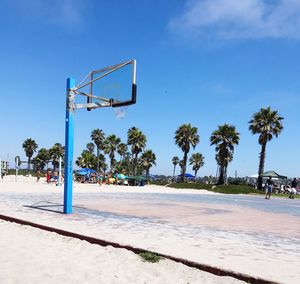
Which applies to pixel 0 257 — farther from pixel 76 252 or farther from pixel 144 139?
pixel 144 139

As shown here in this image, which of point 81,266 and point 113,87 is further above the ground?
point 113,87

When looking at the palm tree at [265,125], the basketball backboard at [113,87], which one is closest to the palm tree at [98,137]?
the palm tree at [265,125]

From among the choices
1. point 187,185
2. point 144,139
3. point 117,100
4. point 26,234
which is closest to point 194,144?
point 144,139

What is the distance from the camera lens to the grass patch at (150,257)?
6.26 meters

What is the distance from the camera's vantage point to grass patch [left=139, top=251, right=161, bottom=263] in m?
6.26

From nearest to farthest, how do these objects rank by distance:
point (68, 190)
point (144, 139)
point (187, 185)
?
point (68, 190)
point (187, 185)
point (144, 139)

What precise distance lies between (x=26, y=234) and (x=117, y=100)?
20.3 ft

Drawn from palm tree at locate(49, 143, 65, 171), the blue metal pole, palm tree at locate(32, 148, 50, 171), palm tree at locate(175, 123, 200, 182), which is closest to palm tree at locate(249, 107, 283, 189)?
palm tree at locate(175, 123, 200, 182)

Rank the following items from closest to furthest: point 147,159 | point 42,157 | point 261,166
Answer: point 261,166, point 147,159, point 42,157

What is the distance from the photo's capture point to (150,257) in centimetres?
635

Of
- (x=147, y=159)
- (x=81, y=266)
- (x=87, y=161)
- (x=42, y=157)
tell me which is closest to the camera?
(x=81, y=266)

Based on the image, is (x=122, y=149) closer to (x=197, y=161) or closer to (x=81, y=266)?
(x=197, y=161)

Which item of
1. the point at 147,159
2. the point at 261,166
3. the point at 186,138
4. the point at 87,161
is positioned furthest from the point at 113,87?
the point at 147,159

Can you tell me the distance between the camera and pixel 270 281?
16.4ft
